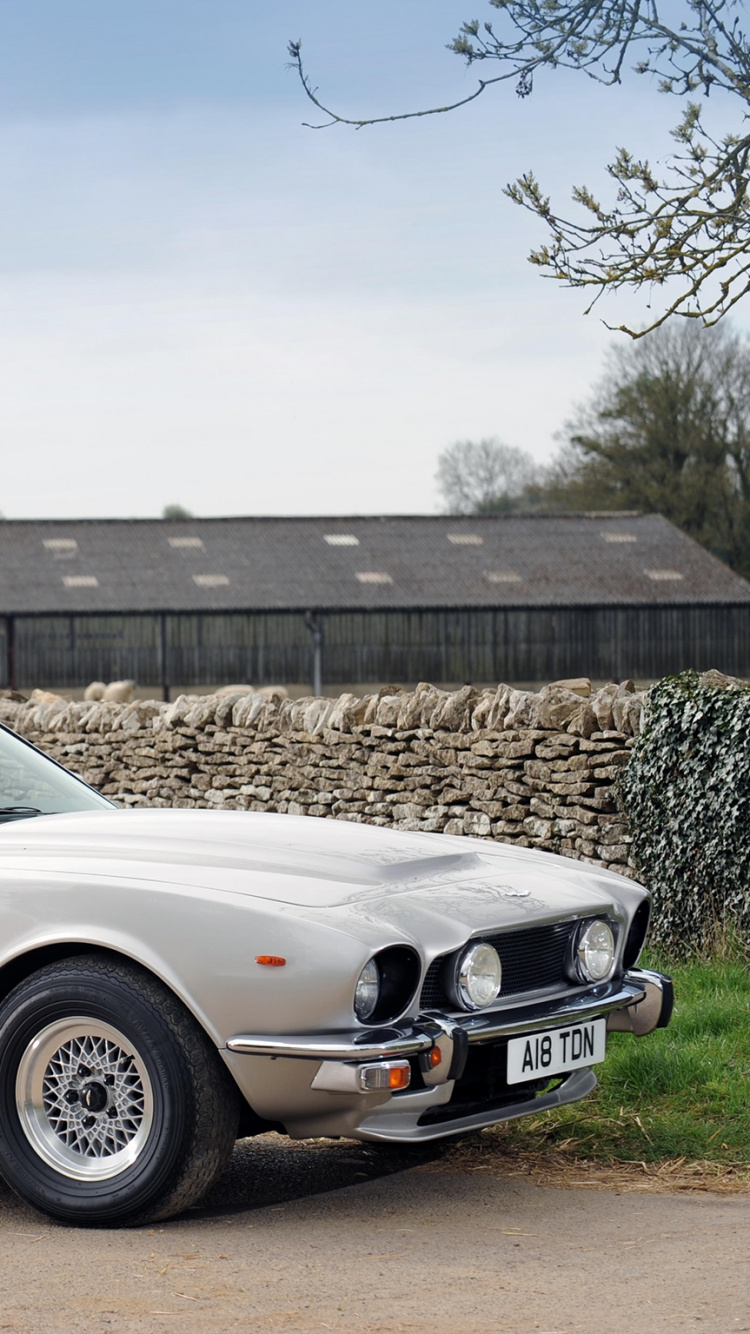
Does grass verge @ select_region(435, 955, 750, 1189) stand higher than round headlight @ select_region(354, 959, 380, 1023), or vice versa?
round headlight @ select_region(354, 959, 380, 1023)

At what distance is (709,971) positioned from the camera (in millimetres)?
7781

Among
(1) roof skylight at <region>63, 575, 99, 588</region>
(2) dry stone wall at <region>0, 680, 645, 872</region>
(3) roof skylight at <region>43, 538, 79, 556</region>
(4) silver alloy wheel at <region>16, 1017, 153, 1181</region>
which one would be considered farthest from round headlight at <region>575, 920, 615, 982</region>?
(3) roof skylight at <region>43, 538, 79, 556</region>

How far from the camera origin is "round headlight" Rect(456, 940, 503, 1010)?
433cm

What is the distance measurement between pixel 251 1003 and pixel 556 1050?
0.99 meters

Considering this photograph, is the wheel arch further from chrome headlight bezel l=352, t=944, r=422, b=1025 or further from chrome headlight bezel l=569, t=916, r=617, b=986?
chrome headlight bezel l=569, t=916, r=617, b=986

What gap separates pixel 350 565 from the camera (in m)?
45.4

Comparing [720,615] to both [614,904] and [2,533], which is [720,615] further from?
[614,904]

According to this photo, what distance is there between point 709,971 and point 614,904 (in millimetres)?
3054

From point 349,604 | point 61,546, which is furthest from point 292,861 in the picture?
point 61,546

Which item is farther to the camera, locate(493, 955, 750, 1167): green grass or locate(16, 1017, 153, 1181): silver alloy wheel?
locate(493, 955, 750, 1167): green grass

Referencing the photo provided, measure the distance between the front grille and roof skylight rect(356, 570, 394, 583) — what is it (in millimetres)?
39900

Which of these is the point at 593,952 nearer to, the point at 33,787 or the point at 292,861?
the point at 292,861

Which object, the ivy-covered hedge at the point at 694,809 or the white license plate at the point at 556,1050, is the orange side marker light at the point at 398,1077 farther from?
the ivy-covered hedge at the point at 694,809

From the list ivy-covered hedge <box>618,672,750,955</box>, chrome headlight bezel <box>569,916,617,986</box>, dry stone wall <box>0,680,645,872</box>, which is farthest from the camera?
dry stone wall <box>0,680,645,872</box>
